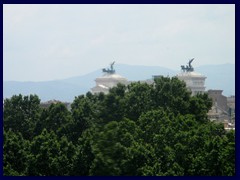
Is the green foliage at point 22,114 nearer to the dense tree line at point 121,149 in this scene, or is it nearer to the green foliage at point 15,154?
the dense tree line at point 121,149

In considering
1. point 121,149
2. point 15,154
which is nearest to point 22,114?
point 15,154

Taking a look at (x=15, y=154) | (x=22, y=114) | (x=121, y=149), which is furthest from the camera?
(x=22, y=114)

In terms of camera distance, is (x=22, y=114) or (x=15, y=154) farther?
(x=22, y=114)

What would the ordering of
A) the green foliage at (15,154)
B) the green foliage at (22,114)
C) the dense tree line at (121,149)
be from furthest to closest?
the green foliage at (22,114)
the green foliage at (15,154)
the dense tree line at (121,149)

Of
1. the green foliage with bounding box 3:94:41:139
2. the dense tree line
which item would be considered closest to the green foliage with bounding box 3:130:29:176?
the dense tree line

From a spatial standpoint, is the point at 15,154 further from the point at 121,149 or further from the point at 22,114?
the point at 22,114

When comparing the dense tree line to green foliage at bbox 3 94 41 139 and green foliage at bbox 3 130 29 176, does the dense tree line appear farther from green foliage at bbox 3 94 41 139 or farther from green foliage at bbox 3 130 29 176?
green foliage at bbox 3 94 41 139

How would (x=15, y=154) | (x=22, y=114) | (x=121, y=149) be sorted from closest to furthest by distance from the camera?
(x=121, y=149) < (x=15, y=154) < (x=22, y=114)

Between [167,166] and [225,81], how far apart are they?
89.0 meters

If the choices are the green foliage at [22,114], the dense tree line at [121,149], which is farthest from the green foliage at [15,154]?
the green foliage at [22,114]

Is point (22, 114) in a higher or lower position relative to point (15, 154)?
higher

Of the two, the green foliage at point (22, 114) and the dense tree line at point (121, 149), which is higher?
the green foliage at point (22, 114)
